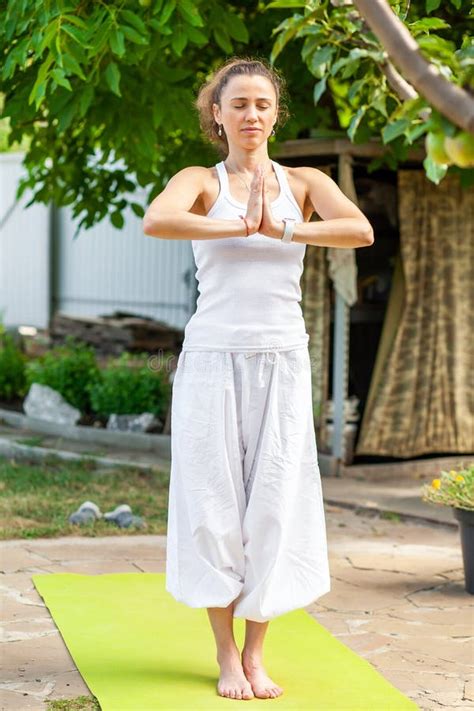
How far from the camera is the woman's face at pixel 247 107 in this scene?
352 cm

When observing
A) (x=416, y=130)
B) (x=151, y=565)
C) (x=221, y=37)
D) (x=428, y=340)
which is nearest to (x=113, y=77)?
(x=221, y=37)

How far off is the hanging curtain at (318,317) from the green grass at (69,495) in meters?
1.32

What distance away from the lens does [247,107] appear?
353cm

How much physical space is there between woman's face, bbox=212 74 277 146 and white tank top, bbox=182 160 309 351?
0.15 m

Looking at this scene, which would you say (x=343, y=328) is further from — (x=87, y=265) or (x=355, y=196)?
(x=87, y=265)

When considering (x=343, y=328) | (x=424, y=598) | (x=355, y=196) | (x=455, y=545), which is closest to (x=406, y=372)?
(x=343, y=328)

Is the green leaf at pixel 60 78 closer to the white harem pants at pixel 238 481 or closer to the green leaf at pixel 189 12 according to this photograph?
the green leaf at pixel 189 12

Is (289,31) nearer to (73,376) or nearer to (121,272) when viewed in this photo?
(73,376)

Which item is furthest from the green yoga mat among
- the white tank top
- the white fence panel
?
the white fence panel

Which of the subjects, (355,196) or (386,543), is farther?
(355,196)

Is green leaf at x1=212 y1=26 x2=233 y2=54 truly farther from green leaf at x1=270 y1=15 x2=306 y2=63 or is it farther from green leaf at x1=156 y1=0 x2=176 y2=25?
green leaf at x1=270 y1=15 x2=306 y2=63

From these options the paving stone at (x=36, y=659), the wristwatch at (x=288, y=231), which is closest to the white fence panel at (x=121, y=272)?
the paving stone at (x=36, y=659)

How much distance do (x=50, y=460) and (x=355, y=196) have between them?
10.0 feet

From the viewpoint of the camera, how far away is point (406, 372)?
8391 millimetres
